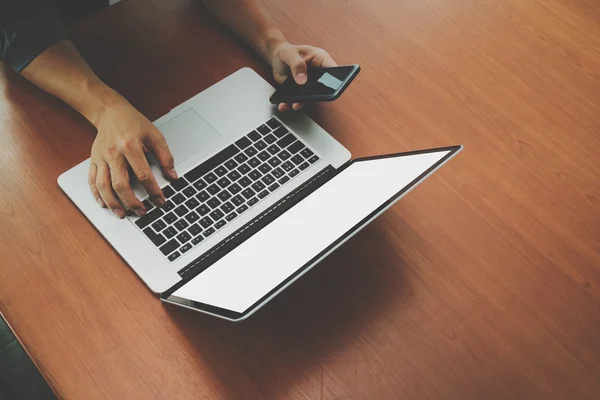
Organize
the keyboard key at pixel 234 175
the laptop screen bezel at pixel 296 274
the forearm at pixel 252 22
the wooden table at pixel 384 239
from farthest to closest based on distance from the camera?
the forearm at pixel 252 22
the keyboard key at pixel 234 175
the wooden table at pixel 384 239
the laptop screen bezel at pixel 296 274

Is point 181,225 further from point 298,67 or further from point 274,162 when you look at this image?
point 298,67

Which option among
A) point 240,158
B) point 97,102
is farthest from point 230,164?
point 97,102

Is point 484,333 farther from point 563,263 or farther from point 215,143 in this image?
point 215,143

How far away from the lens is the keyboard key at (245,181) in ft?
2.78

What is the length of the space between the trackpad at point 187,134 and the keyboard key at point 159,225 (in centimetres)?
10

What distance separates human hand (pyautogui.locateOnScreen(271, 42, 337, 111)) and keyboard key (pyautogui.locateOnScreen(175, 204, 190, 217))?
0.22 meters

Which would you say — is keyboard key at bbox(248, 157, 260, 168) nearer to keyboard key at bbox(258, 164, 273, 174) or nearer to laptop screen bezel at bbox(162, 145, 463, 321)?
keyboard key at bbox(258, 164, 273, 174)

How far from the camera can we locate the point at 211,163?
0.86 meters

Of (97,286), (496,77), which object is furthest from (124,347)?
(496,77)

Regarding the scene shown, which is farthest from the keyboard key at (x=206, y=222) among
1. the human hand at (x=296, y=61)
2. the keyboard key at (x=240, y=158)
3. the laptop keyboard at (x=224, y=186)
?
the human hand at (x=296, y=61)

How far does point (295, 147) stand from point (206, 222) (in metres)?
0.18

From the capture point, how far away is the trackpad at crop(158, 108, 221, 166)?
0.88 meters

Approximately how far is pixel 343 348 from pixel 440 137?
0.38 m

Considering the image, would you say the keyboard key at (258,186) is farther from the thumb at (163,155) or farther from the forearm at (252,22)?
the forearm at (252,22)
